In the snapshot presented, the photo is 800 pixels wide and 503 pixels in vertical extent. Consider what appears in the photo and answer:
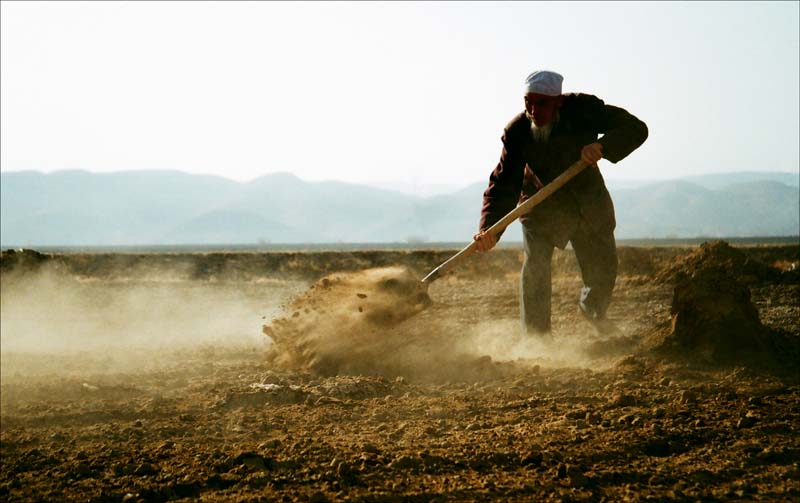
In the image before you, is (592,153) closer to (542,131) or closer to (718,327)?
(542,131)

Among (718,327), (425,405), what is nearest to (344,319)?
(425,405)

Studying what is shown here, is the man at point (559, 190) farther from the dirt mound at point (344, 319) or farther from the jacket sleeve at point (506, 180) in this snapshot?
the dirt mound at point (344, 319)

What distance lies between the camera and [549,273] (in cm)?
583

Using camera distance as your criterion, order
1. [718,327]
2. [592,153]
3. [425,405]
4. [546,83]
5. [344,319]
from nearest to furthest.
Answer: [425,405] < [718,327] < [592,153] < [546,83] < [344,319]

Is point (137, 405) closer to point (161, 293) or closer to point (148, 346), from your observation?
point (148, 346)

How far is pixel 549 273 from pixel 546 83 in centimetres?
158

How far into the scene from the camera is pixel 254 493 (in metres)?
2.82

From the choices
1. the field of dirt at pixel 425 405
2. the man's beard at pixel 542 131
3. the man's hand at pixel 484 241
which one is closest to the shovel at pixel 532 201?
the man's hand at pixel 484 241

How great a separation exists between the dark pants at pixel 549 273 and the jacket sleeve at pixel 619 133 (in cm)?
81

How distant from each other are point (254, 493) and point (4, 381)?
4.13 m

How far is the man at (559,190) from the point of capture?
17.0 feet

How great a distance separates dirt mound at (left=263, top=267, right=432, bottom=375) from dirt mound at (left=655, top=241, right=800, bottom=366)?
2.14 m

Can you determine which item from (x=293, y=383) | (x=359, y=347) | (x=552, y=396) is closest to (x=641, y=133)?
(x=552, y=396)

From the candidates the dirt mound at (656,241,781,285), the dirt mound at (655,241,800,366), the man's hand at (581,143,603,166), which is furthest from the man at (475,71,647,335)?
the dirt mound at (655,241,800,366)
